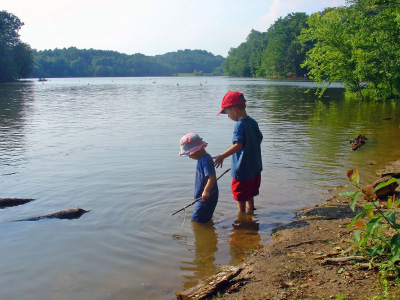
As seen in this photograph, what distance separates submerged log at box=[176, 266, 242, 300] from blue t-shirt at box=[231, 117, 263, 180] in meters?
2.04

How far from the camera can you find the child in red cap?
17.9ft

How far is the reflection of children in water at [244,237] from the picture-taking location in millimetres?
4762

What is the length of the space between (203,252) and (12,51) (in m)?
93.8

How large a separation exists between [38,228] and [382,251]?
178 inches

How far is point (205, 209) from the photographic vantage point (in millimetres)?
5637

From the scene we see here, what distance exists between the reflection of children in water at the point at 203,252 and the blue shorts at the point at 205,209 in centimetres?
8

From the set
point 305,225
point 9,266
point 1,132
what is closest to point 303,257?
point 305,225

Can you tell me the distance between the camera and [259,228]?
5605 mm

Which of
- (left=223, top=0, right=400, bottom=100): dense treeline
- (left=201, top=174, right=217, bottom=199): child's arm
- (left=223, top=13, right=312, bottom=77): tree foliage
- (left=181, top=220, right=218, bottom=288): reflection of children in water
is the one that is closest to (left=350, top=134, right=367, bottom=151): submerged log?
(left=181, top=220, right=218, bottom=288): reflection of children in water

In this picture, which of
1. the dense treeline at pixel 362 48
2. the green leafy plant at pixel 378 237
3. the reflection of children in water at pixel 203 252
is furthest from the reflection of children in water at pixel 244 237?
the dense treeline at pixel 362 48

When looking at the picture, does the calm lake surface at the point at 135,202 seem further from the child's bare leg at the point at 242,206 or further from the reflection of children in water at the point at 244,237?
the child's bare leg at the point at 242,206

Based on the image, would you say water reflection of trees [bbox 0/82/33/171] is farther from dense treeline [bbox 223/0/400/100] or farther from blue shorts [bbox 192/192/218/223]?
dense treeline [bbox 223/0/400/100]

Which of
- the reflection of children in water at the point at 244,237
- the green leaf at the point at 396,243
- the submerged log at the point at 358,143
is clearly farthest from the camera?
the submerged log at the point at 358,143

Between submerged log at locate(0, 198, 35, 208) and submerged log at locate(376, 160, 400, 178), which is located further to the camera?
submerged log at locate(376, 160, 400, 178)
